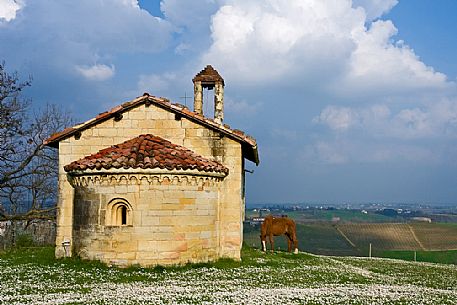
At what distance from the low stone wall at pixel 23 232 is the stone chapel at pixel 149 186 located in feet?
45.7

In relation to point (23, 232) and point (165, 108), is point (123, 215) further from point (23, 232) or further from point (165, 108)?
point (23, 232)

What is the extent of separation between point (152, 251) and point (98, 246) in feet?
6.99

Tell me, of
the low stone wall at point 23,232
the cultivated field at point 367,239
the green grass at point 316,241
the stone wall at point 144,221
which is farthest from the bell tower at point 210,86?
the cultivated field at point 367,239

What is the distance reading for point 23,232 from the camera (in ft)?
110

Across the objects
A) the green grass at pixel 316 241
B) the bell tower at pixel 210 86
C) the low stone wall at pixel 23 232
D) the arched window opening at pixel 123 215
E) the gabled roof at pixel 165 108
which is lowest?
the green grass at pixel 316 241

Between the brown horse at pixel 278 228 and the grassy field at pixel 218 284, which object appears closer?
the grassy field at pixel 218 284

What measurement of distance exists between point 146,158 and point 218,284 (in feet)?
19.4

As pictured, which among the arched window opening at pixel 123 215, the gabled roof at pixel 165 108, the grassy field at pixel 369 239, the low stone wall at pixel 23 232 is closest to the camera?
the arched window opening at pixel 123 215

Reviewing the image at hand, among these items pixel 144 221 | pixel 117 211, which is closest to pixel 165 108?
pixel 117 211

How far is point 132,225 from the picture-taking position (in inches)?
727

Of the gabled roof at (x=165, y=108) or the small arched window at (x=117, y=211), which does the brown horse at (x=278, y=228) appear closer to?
the gabled roof at (x=165, y=108)

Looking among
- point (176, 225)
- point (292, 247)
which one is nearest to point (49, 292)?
point (176, 225)

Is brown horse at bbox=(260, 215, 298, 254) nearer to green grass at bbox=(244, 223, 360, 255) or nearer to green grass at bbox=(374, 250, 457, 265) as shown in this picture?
green grass at bbox=(244, 223, 360, 255)

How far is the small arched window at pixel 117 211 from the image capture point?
18594 mm
